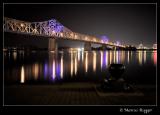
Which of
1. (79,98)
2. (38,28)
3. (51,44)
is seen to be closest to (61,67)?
(79,98)

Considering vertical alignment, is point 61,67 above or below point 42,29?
below

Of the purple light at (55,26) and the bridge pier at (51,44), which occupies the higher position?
the purple light at (55,26)

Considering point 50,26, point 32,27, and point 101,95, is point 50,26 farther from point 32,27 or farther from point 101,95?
point 101,95

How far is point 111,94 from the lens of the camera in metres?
9.01

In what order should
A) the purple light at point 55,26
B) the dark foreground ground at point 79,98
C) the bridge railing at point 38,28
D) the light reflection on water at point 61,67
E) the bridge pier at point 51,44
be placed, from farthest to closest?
the purple light at point 55,26 → the bridge pier at point 51,44 → the bridge railing at point 38,28 → the light reflection on water at point 61,67 → the dark foreground ground at point 79,98

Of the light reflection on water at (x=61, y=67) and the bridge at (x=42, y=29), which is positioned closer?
the light reflection on water at (x=61, y=67)

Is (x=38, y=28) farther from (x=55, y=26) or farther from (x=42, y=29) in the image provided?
(x=55, y=26)

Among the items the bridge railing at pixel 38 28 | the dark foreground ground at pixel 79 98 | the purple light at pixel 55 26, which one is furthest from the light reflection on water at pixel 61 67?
the purple light at pixel 55 26

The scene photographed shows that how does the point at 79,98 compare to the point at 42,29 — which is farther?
the point at 42,29

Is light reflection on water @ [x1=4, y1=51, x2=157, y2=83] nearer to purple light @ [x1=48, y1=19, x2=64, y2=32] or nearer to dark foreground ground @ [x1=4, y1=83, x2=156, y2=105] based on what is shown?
dark foreground ground @ [x1=4, y1=83, x2=156, y2=105]

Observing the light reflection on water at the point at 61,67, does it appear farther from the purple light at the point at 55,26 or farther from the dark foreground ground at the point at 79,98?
the purple light at the point at 55,26

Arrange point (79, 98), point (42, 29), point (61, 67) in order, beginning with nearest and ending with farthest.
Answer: point (79, 98) → point (61, 67) → point (42, 29)

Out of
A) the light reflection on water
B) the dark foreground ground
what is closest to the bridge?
the light reflection on water

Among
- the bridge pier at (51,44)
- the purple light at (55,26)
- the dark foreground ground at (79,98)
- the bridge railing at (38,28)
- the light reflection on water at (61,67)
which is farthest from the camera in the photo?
the purple light at (55,26)
